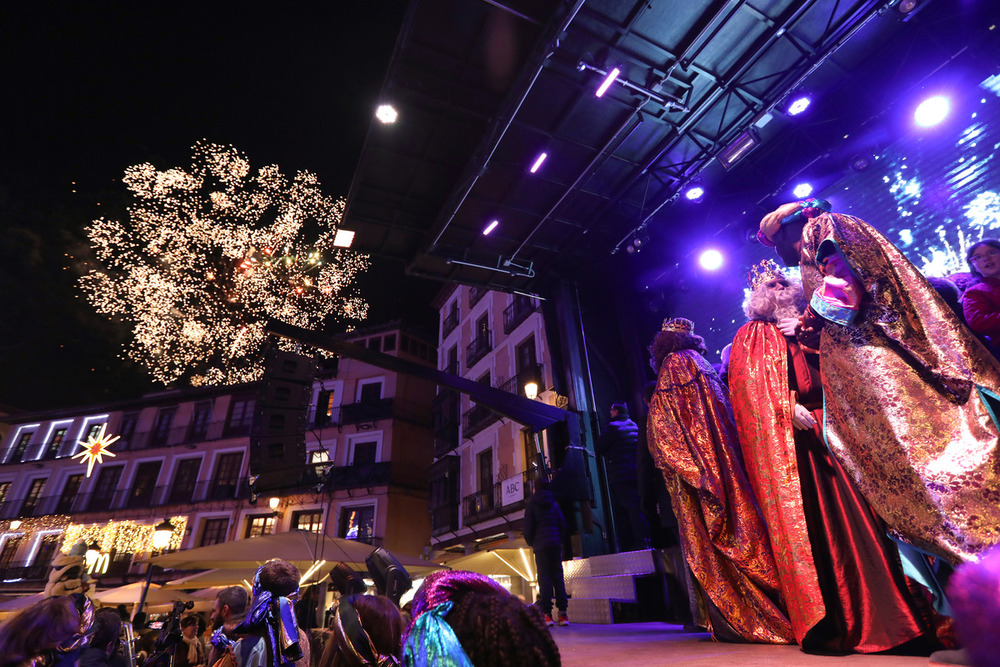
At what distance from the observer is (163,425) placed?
25625 millimetres

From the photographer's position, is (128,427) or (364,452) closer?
(364,452)

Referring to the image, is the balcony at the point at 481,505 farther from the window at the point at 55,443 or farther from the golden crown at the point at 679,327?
the window at the point at 55,443

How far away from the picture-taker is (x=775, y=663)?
2.02 metres

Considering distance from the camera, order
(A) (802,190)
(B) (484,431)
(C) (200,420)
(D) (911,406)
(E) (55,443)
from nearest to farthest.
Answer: (D) (911,406)
(A) (802,190)
(B) (484,431)
(C) (200,420)
(E) (55,443)

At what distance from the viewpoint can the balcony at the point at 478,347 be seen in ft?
55.8

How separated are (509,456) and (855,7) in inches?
491

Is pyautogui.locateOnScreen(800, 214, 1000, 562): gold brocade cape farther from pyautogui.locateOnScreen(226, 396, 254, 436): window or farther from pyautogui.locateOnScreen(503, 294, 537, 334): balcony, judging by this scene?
pyautogui.locateOnScreen(226, 396, 254, 436): window

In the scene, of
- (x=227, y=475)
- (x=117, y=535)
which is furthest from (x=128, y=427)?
(x=227, y=475)

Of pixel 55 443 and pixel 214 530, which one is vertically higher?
pixel 55 443

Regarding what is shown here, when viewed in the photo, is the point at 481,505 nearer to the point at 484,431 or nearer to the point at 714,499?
the point at 484,431

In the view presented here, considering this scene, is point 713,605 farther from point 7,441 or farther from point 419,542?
point 7,441

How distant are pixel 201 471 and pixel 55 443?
1019 cm

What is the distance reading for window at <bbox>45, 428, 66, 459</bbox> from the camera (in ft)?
87.0

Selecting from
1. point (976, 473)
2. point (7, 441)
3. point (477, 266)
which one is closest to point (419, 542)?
point (477, 266)
